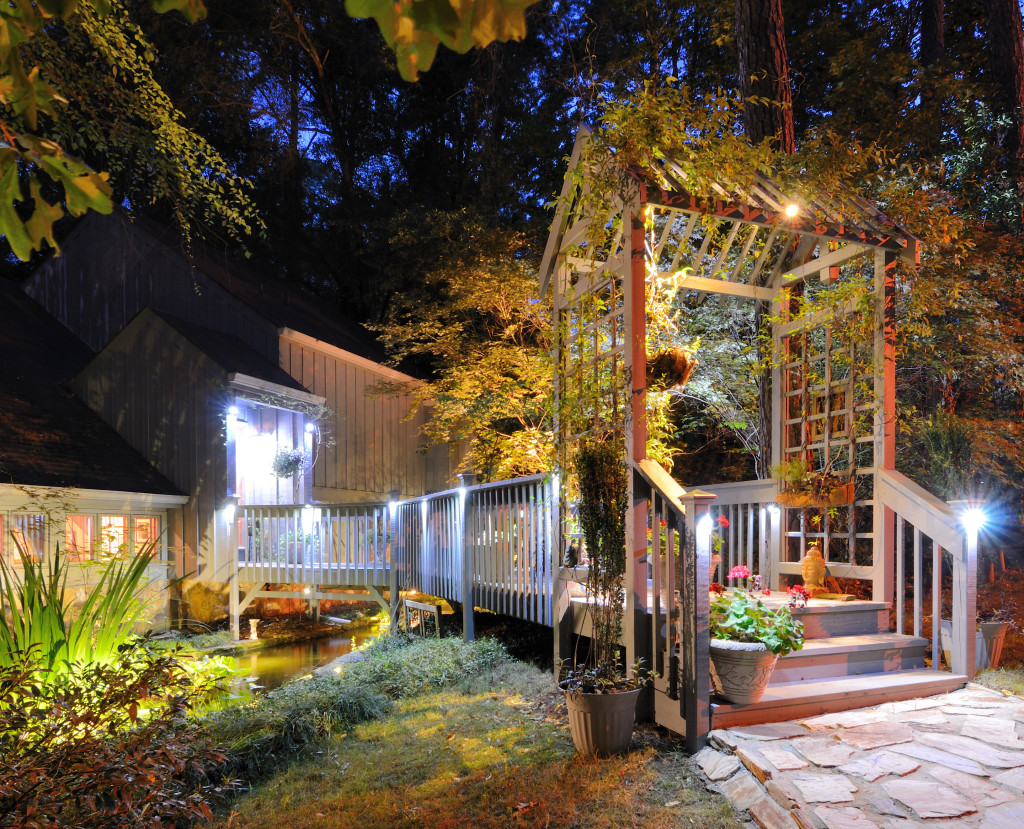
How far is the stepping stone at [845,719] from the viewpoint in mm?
3996

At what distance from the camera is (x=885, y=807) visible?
302cm

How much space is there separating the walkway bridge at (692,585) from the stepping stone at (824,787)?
706mm

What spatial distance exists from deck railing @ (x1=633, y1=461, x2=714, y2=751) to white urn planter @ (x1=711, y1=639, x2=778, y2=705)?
9cm

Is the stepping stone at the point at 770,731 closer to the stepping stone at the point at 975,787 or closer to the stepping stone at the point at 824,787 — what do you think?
the stepping stone at the point at 824,787

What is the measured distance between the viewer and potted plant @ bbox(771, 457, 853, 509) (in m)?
5.73

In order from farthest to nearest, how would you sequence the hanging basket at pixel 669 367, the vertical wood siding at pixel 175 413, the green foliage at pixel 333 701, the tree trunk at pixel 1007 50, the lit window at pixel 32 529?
the vertical wood siding at pixel 175 413, the tree trunk at pixel 1007 50, the lit window at pixel 32 529, the hanging basket at pixel 669 367, the green foliage at pixel 333 701

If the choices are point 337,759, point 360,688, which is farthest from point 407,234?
point 337,759

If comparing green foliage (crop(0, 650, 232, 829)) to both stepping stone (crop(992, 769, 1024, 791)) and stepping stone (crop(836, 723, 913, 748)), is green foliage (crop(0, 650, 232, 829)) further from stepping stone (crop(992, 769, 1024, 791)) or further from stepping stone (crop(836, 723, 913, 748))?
stepping stone (crop(992, 769, 1024, 791))

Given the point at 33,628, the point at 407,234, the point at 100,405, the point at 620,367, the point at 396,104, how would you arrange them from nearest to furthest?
the point at 33,628 < the point at 620,367 < the point at 100,405 < the point at 407,234 < the point at 396,104

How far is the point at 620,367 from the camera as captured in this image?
526 cm

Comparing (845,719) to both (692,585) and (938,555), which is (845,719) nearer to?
(692,585)

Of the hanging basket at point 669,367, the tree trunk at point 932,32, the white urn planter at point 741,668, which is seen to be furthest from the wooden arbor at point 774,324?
the tree trunk at point 932,32

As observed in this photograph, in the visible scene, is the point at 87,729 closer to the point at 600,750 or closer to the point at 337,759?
the point at 337,759

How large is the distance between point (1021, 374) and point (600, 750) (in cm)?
706
